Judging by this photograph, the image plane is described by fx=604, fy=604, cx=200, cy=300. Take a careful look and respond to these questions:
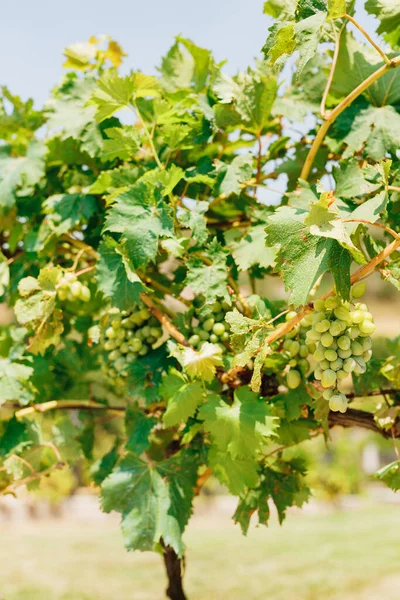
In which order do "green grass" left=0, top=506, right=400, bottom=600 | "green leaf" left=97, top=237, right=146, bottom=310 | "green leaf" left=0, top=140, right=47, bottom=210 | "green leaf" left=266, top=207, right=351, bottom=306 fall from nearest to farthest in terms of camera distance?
"green leaf" left=266, top=207, right=351, bottom=306 < "green leaf" left=97, top=237, right=146, bottom=310 < "green leaf" left=0, top=140, right=47, bottom=210 < "green grass" left=0, top=506, right=400, bottom=600

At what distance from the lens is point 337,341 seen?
0.76 m

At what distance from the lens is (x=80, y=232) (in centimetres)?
121

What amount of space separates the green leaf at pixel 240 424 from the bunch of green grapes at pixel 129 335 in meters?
0.21

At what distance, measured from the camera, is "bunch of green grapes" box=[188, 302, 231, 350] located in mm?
933

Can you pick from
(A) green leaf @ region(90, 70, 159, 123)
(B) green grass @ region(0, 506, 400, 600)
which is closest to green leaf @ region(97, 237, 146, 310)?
(A) green leaf @ region(90, 70, 159, 123)

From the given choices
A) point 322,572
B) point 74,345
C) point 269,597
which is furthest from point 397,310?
point 74,345

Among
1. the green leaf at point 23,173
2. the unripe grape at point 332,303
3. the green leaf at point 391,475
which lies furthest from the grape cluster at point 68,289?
the green leaf at point 391,475

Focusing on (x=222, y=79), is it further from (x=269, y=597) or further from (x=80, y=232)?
(x=269, y=597)

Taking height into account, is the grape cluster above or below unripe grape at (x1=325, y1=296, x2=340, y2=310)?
above

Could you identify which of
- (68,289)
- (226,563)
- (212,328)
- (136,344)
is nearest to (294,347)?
(212,328)

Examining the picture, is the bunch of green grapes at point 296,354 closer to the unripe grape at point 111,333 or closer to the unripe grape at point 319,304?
the unripe grape at point 319,304

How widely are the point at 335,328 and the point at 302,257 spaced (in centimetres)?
10

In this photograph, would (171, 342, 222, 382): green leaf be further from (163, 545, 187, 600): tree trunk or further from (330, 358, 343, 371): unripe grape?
(163, 545, 187, 600): tree trunk

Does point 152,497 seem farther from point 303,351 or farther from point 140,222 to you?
point 140,222
